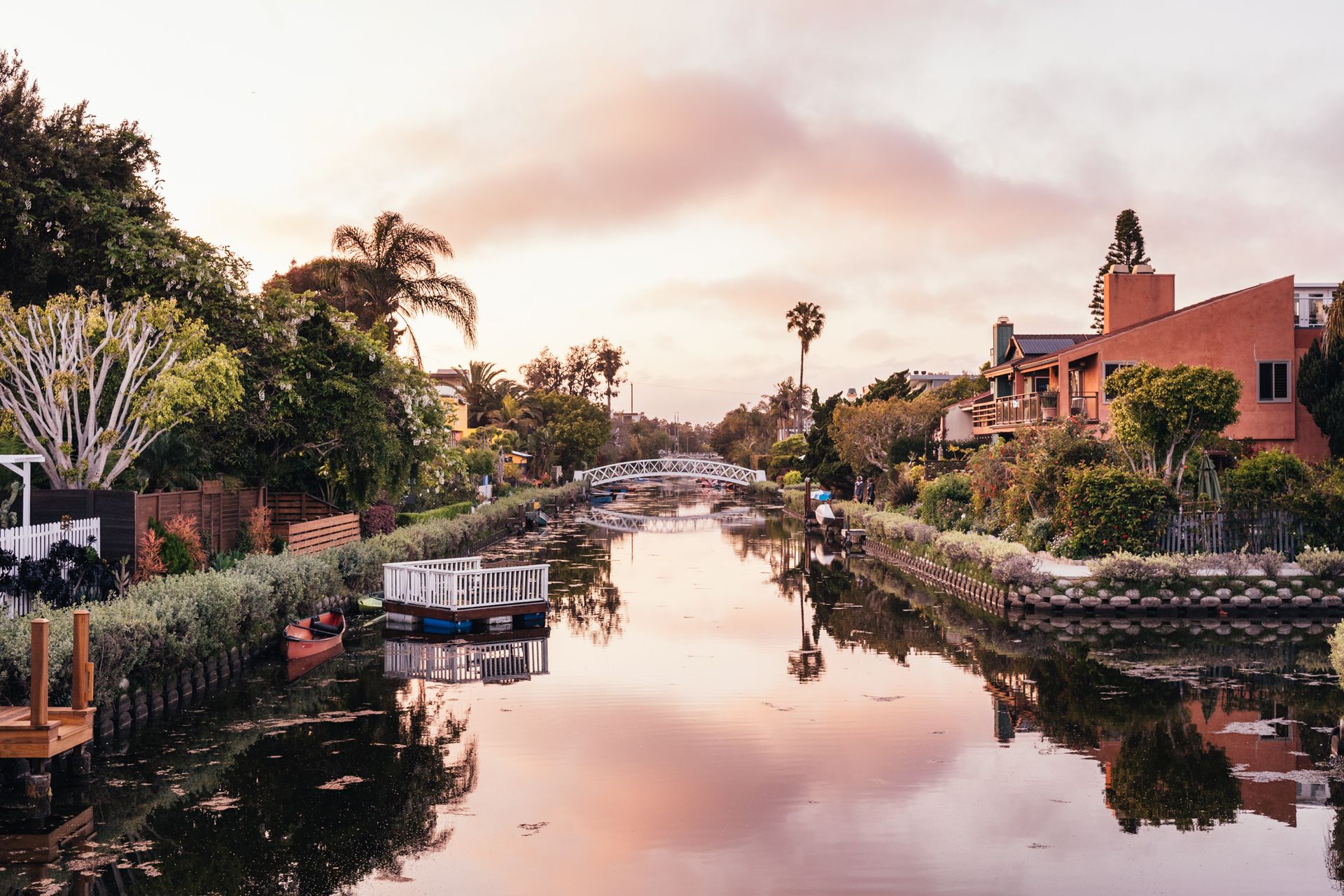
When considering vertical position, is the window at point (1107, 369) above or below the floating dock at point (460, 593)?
above

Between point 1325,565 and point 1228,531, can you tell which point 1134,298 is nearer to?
point 1228,531

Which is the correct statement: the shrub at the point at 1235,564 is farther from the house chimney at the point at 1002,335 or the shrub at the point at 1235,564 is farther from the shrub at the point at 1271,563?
the house chimney at the point at 1002,335

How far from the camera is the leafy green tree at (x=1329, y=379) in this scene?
39.1 metres

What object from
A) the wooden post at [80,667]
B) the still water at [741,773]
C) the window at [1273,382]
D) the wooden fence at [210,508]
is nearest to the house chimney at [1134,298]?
the window at [1273,382]

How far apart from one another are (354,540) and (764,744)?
20.3 metres

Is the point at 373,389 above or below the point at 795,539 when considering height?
above

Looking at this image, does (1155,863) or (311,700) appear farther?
(311,700)

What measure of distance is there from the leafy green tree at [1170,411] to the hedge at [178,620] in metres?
22.4

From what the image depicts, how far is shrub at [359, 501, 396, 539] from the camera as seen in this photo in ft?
127

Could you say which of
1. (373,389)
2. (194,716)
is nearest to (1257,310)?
(373,389)

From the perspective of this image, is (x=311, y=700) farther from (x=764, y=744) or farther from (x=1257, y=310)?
(x=1257, y=310)

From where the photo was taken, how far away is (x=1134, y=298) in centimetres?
4944

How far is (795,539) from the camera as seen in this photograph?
191ft

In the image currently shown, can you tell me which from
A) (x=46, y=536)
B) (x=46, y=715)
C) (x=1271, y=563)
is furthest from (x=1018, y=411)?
(x=46, y=715)
